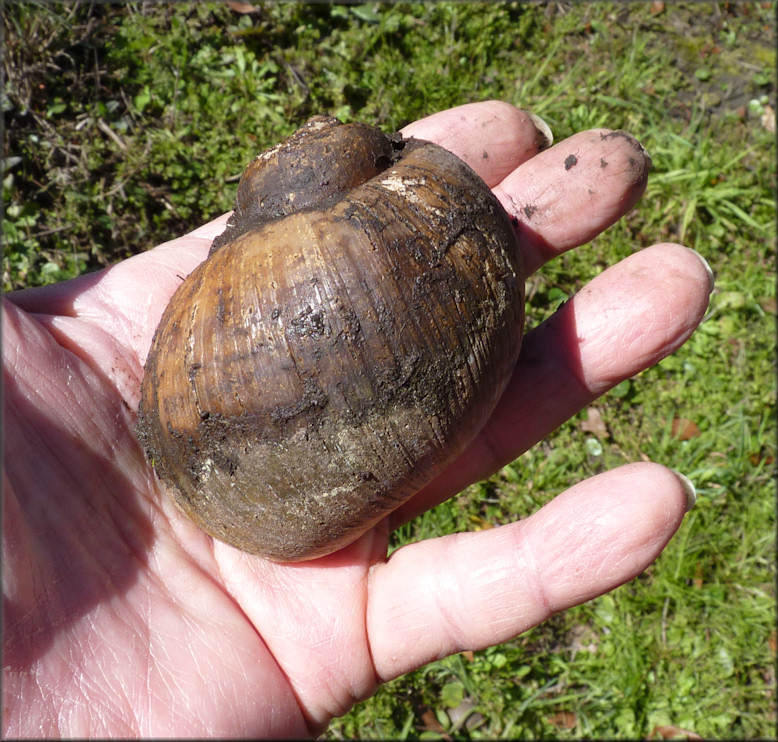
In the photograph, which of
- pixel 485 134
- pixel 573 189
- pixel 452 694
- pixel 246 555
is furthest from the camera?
pixel 452 694

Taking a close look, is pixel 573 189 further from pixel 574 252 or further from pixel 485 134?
pixel 574 252

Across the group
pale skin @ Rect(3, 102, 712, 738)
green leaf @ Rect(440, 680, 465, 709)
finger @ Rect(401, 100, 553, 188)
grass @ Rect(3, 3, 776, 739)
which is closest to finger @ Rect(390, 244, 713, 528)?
pale skin @ Rect(3, 102, 712, 738)

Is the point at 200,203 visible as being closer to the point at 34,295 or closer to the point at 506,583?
the point at 34,295

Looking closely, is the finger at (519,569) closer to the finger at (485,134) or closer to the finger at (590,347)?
the finger at (590,347)

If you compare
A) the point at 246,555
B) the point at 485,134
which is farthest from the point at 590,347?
the point at 246,555

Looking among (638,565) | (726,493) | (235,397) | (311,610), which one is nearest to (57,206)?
(235,397)

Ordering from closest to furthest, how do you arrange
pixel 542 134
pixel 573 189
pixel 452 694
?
pixel 573 189, pixel 542 134, pixel 452 694

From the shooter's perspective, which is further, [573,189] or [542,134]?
[542,134]
